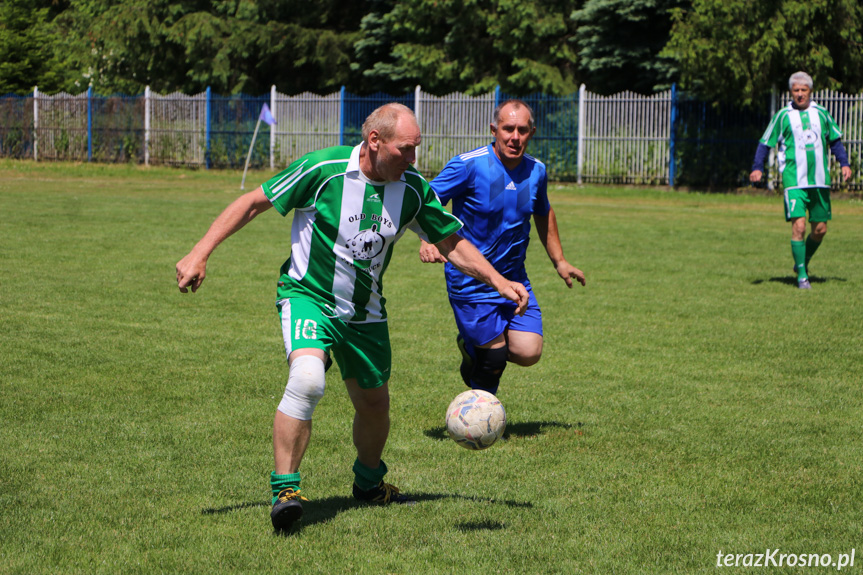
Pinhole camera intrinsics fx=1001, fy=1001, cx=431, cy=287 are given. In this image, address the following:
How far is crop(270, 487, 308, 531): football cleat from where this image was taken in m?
4.41

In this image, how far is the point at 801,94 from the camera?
12242 mm

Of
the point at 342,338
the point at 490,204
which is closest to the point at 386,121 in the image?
the point at 342,338

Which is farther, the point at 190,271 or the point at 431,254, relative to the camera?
the point at 431,254

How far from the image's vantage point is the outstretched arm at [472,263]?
5024mm

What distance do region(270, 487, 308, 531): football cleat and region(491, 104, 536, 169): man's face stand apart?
2.89 m

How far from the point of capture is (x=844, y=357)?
28.5 ft

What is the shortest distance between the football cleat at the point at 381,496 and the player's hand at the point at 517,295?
1.13 m

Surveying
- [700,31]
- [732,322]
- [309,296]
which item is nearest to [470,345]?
[309,296]

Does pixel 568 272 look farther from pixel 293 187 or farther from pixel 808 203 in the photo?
pixel 808 203

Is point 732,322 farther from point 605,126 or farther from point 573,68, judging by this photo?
point 573,68

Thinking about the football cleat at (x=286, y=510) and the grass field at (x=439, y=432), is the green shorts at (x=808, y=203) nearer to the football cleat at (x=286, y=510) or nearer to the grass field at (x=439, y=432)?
the grass field at (x=439, y=432)

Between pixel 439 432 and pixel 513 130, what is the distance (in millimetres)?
1998

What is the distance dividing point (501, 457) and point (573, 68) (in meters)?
33.7
